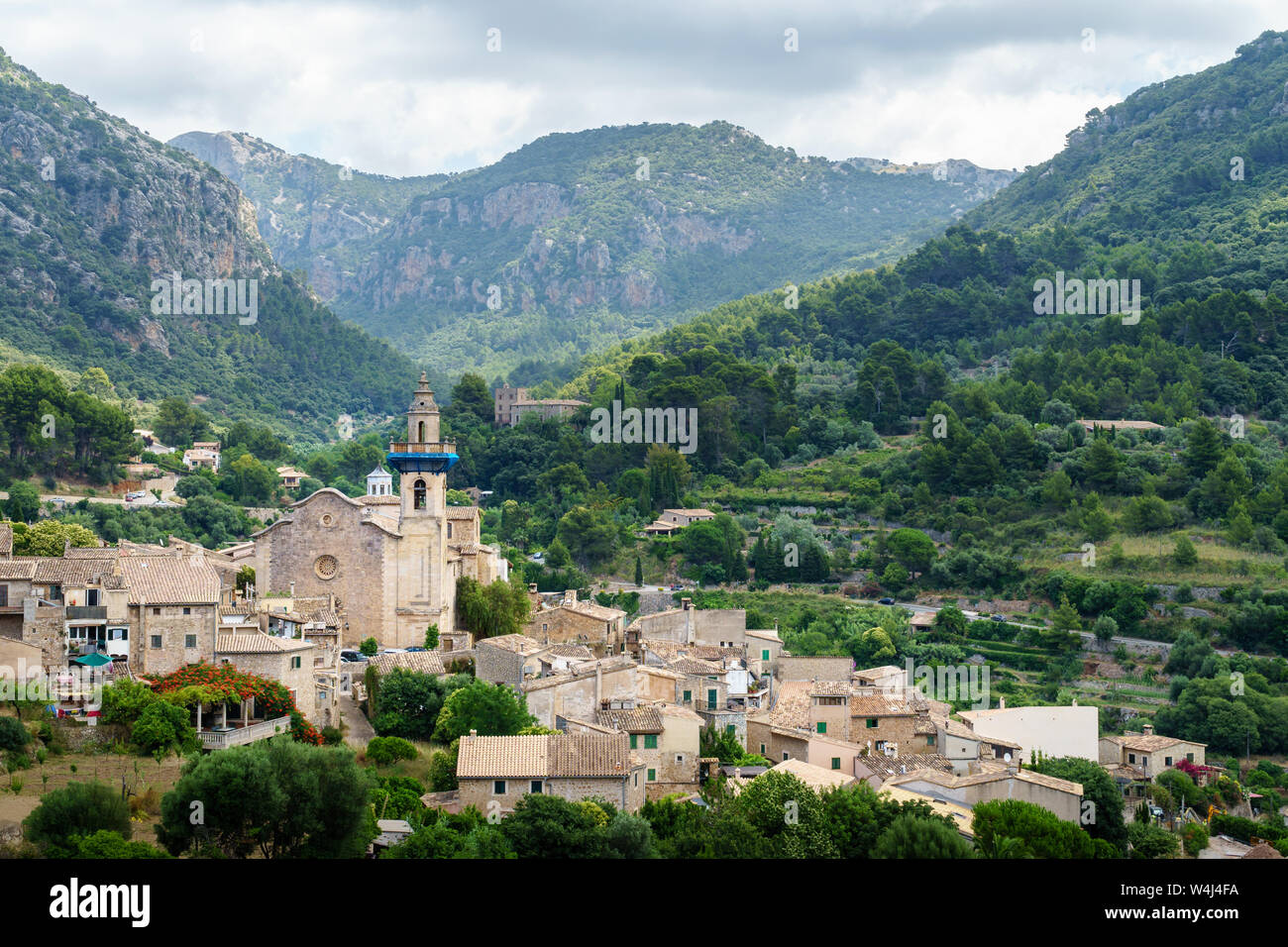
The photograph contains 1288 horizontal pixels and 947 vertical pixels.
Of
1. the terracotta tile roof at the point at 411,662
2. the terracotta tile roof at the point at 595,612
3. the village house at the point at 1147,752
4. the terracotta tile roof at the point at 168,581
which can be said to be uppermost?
the terracotta tile roof at the point at 168,581

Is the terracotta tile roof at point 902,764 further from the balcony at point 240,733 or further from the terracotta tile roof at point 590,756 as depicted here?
the balcony at point 240,733

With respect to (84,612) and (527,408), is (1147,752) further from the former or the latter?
(527,408)

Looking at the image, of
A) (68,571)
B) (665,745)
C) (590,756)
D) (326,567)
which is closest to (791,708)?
(665,745)

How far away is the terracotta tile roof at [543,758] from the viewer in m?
24.7

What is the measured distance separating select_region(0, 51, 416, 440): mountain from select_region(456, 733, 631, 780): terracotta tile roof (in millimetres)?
67559

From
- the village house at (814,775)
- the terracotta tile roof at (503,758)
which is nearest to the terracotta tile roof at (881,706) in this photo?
the village house at (814,775)

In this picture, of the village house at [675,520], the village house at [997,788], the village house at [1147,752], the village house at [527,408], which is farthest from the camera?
the village house at [527,408]

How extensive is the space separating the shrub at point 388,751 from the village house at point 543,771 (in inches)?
93.9

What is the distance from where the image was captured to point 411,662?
32.2 m
